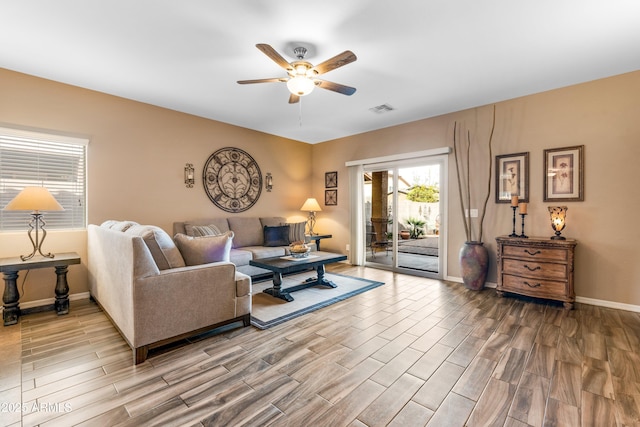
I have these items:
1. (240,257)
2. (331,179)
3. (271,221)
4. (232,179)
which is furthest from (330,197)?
(240,257)

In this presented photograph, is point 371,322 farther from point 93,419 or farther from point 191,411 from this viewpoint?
point 93,419

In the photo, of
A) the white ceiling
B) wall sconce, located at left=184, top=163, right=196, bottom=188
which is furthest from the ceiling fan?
wall sconce, located at left=184, top=163, right=196, bottom=188

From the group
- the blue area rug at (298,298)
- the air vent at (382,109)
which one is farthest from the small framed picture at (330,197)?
the air vent at (382,109)

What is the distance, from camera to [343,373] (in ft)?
6.70

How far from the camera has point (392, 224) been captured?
17.8ft

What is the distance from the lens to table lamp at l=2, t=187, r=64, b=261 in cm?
292

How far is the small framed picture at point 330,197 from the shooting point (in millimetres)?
6377

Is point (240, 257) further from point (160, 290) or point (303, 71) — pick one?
point (303, 71)

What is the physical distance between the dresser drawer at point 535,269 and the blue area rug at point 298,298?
1739 mm

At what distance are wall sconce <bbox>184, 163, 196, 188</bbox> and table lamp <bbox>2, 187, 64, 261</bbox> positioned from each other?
1.74m

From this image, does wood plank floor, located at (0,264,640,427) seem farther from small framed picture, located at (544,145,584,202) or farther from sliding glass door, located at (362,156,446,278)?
sliding glass door, located at (362,156,446,278)

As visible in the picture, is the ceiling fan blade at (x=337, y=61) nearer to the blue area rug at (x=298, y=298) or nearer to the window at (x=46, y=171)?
the blue area rug at (x=298, y=298)

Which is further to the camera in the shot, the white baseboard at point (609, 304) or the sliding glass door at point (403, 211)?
the sliding glass door at point (403, 211)

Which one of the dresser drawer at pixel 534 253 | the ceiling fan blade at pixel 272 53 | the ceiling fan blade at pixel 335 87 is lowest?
the dresser drawer at pixel 534 253
